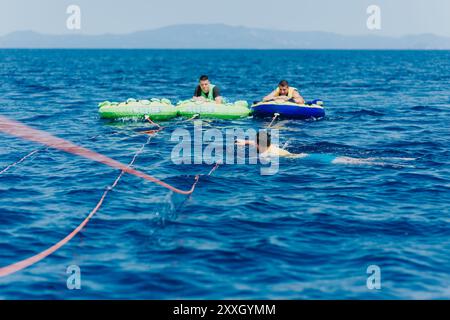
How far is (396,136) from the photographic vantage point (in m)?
18.4

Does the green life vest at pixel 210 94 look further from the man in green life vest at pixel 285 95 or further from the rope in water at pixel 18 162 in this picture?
the rope in water at pixel 18 162

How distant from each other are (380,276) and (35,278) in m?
4.40

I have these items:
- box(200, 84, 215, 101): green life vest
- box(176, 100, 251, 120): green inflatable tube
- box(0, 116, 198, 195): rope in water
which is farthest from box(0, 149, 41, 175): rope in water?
box(200, 84, 215, 101): green life vest

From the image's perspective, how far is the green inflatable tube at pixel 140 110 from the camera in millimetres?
20406

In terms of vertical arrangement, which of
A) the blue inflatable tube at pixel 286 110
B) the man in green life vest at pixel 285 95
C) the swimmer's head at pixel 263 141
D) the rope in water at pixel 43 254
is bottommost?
the rope in water at pixel 43 254

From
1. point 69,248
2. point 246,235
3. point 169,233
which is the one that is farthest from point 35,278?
point 246,235

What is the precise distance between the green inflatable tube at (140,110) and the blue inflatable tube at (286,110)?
10.1 ft

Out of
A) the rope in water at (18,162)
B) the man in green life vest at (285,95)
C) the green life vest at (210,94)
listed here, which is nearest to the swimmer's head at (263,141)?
the rope in water at (18,162)

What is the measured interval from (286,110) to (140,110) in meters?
5.10

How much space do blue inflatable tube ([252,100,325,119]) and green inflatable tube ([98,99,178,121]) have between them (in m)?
3.08

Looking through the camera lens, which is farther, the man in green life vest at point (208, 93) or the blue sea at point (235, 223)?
the man in green life vest at point (208, 93)

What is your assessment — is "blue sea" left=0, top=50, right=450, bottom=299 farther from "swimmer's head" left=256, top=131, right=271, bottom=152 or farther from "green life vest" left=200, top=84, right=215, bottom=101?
"green life vest" left=200, top=84, right=215, bottom=101

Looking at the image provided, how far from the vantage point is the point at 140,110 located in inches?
802
